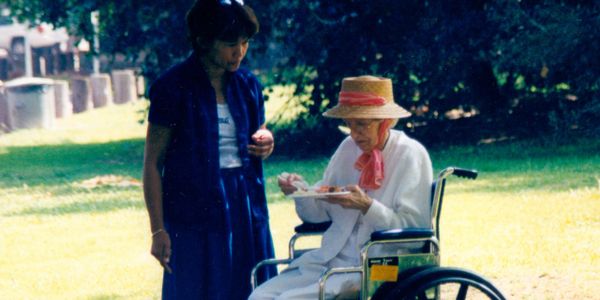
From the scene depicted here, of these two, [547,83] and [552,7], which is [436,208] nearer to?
[552,7]

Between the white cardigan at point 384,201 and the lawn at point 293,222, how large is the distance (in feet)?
7.77

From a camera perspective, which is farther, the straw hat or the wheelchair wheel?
the straw hat

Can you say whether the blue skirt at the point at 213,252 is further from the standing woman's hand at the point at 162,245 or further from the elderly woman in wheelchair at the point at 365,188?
the elderly woman in wheelchair at the point at 365,188

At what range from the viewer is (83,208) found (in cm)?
1130

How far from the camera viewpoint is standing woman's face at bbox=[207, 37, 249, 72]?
4.59m

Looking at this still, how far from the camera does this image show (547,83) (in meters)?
15.0

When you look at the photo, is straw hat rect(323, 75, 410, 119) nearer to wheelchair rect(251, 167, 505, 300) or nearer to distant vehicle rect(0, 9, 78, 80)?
wheelchair rect(251, 167, 505, 300)

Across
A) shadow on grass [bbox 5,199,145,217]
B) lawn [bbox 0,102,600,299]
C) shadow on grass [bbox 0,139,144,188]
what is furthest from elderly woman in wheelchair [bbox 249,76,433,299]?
shadow on grass [bbox 0,139,144,188]

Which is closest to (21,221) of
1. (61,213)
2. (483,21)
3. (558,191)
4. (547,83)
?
(61,213)

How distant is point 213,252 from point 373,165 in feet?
2.44

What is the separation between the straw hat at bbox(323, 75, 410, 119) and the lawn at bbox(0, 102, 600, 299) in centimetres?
250

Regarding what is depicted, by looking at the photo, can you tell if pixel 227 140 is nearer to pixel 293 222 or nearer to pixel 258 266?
pixel 258 266

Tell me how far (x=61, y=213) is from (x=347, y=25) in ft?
16.1

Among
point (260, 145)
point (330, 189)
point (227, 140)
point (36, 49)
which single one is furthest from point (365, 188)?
point (36, 49)
